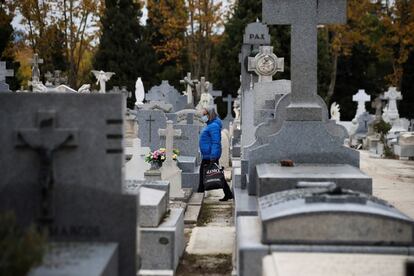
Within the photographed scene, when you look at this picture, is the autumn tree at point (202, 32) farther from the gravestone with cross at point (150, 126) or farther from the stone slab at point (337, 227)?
the stone slab at point (337, 227)

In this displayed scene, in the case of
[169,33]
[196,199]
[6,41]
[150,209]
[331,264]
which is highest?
[169,33]

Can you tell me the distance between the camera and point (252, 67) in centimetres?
1567

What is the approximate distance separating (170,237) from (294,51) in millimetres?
2872

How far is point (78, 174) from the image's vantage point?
190 inches

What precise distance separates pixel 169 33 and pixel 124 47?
14.4ft

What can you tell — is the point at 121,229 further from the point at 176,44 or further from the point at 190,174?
the point at 176,44

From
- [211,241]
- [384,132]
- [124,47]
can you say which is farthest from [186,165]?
[124,47]

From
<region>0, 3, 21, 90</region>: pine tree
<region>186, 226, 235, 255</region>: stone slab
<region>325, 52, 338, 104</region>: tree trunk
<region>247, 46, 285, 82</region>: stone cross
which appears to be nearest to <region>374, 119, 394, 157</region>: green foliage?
<region>247, 46, 285, 82</region>: stone cross

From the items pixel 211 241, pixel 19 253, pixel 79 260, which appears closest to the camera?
pixel 19 253

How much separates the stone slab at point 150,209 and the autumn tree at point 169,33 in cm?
3207

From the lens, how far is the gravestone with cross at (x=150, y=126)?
15172mm

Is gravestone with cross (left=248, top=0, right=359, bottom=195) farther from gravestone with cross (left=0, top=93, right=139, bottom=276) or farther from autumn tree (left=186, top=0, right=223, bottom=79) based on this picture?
autumn tree (left=186, top=0, right=223, bottom=79)

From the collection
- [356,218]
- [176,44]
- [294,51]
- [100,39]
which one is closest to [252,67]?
[294,51]

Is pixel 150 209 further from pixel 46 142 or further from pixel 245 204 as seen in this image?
pixel 46 142
